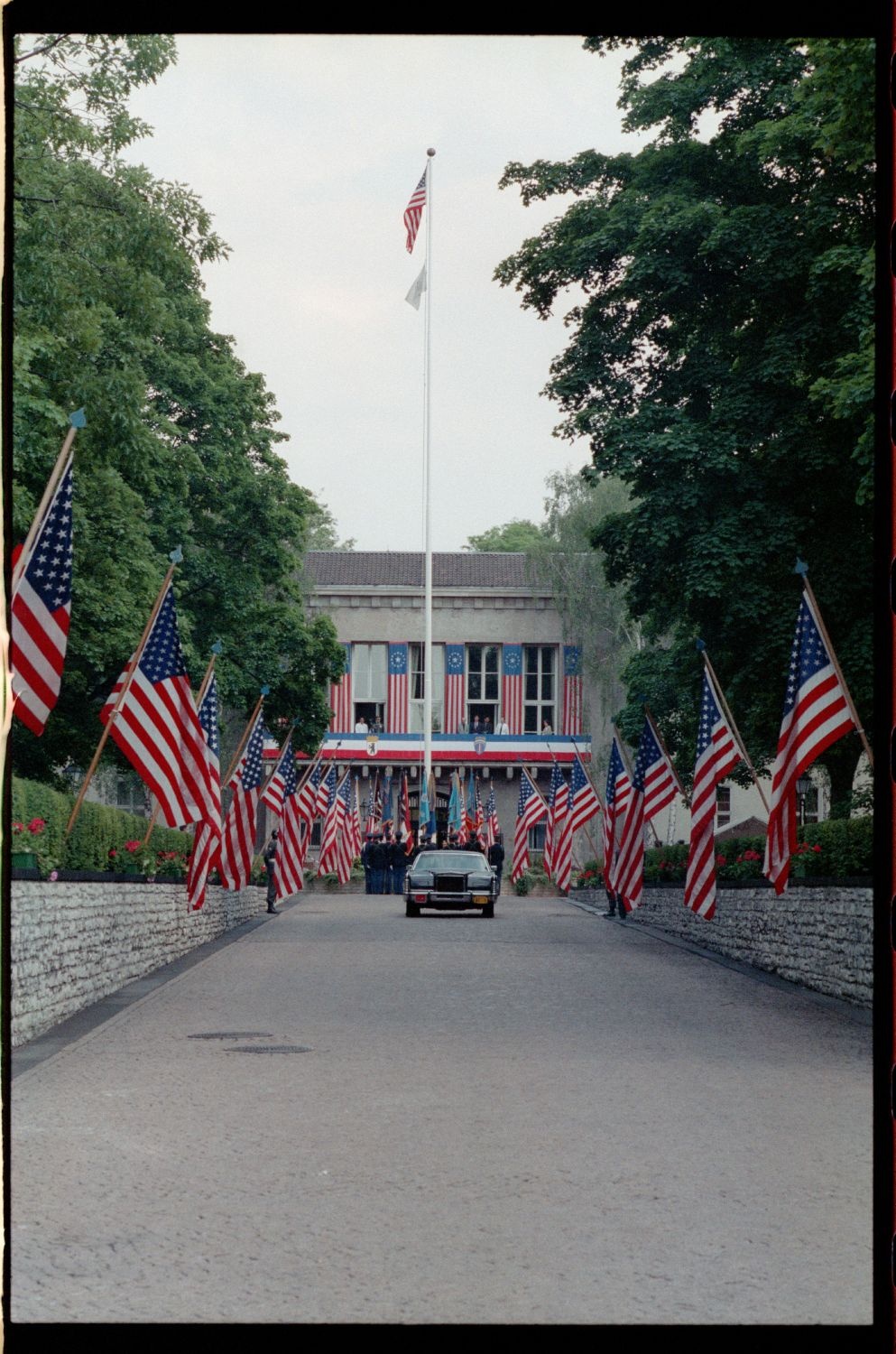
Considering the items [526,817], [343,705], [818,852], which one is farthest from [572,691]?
[818,852]

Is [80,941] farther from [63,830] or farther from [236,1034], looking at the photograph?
[236,1034]

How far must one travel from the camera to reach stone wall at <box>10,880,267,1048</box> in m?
15.6

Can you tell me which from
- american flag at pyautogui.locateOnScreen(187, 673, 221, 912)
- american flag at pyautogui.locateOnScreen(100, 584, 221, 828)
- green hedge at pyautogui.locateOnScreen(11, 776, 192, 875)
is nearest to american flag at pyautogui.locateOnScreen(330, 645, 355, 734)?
american flag at pyautogui.locateOnScreen(187, 673, 221, 912)

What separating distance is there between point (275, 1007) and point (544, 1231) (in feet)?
36.5

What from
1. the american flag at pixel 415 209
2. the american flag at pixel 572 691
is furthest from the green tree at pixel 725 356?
the american flag at pixel 572 691

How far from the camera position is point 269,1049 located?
1511cm

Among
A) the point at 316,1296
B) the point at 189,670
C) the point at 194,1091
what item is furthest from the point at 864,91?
the point at 189,670

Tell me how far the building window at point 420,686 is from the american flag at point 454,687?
408 mm

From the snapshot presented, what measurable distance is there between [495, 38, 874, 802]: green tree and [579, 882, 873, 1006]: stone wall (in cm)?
302

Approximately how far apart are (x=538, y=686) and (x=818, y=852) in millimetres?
57290

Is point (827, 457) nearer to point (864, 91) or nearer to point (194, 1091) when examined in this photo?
point (864, 91)

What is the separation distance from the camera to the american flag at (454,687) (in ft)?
258

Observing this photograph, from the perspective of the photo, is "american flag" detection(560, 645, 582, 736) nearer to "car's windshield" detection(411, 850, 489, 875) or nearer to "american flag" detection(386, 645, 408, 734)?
"american flag" detection(386, 645, 408, 734)

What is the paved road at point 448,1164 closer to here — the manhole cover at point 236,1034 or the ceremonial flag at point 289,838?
the manhole cover at point 236,1034
